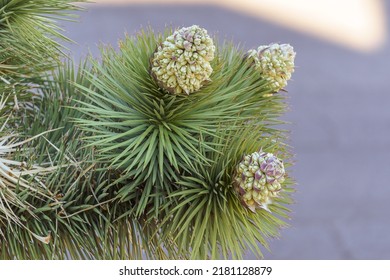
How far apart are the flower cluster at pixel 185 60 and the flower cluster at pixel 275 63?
86 millimetres

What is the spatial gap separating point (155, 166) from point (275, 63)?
0.13 metres

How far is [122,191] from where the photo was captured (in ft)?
1.75

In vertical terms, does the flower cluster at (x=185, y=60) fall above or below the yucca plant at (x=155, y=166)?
above

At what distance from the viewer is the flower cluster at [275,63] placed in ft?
1.88

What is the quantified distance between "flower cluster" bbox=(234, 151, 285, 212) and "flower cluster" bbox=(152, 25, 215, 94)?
68 millimetres

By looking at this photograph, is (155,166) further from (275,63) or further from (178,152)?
(275,63)

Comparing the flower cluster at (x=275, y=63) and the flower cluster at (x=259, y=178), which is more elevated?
the flower cluster at (x=275, y=63)

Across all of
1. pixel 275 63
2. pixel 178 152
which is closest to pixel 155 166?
pixel 178 152

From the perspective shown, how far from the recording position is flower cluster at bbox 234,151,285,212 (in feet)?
1.60

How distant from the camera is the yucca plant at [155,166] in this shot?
0.51 meters

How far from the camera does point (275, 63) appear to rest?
57cm

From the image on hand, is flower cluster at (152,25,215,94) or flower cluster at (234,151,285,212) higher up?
flower cluster at (152,25,215,94)
